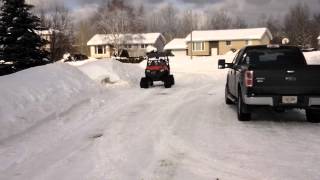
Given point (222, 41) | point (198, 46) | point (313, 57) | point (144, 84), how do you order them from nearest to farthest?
point (144, 84)
point (313, 57)
point (222, 41)
point (198, 46)

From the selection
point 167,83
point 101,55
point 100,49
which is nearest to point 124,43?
point 101,55

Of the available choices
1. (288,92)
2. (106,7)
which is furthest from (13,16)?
(106,7)

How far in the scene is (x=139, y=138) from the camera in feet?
34.6

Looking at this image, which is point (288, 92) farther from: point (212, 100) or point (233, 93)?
point (212, 100)

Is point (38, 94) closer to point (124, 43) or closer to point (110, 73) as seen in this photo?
point (110, 73)

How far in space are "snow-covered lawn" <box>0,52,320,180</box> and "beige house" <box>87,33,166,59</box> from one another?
63678 millimetres

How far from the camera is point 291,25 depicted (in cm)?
11269

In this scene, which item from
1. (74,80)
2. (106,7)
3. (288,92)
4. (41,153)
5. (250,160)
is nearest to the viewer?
(250,160)

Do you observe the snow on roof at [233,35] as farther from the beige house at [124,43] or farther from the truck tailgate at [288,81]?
the truck tailgate at [288,81]

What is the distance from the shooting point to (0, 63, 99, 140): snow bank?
12.1 m

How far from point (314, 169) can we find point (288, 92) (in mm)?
4448

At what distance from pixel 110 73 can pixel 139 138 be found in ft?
50.8

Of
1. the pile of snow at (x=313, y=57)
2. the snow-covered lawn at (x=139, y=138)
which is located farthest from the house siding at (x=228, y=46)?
A: the snow-covered lawn at (x=139, y=138)

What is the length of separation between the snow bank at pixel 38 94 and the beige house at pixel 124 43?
60.6 metres
